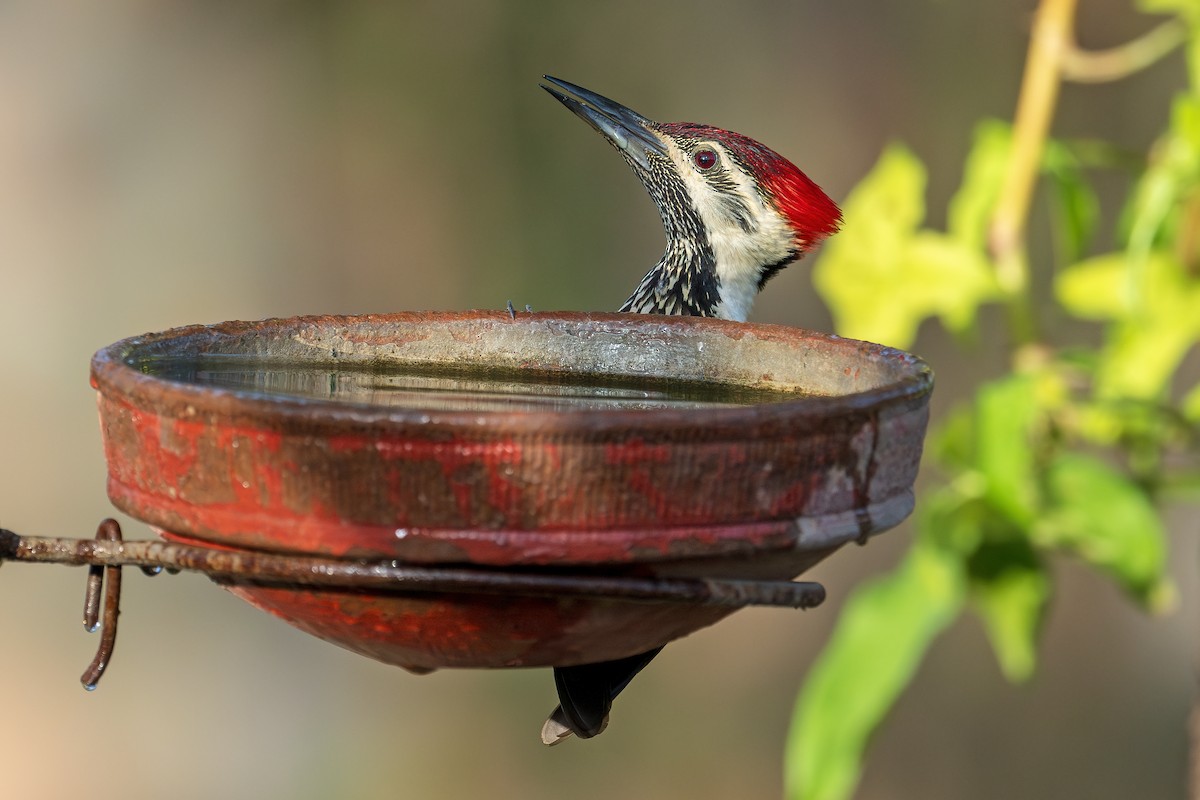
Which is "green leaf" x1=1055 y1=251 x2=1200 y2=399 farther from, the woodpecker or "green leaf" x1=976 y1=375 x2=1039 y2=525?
the woodpecker

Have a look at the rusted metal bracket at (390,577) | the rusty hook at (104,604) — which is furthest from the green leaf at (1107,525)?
the rusty hook at (104,604)

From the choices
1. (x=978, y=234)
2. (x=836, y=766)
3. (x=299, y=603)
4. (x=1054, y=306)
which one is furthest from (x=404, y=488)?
(x=1054, y=306)

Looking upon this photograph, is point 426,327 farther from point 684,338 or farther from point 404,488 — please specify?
point 404,488

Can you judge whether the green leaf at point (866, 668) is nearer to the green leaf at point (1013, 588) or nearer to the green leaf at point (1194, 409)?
the green leaf at point (1013, 588)

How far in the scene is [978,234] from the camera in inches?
97.6

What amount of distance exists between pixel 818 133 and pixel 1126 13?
916mm

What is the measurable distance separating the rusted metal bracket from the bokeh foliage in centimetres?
112

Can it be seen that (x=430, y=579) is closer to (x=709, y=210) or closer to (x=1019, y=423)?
(x=1019, y=423)

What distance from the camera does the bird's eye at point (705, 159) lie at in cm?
279

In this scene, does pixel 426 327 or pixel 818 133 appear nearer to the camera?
pixel 426 327

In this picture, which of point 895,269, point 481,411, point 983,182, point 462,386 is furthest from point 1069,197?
point 481,411

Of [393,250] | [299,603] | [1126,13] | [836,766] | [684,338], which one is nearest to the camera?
[299,603]

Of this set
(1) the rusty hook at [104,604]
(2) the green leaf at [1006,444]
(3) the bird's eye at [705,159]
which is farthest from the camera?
(3) the bird's eye at [705,159]

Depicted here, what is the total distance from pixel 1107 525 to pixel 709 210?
956 mm
